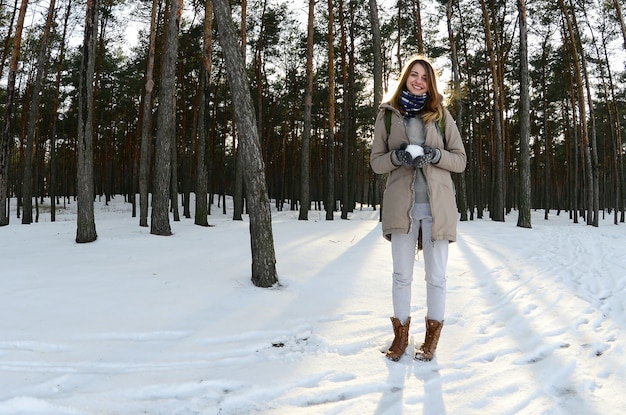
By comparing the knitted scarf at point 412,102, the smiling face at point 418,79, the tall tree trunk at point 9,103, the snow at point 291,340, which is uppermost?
the tall tree trunk at point 9,103

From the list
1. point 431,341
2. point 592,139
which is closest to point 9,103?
point 431,341

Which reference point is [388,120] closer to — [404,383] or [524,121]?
[404,383]

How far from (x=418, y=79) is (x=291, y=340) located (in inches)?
95.9

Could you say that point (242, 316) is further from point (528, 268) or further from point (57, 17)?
point (57, 17)

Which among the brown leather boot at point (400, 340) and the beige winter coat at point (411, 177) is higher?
the beige winter coat at point (411, 177)

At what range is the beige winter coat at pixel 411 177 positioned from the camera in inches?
111

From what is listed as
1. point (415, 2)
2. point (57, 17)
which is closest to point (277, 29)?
point (415, 2)

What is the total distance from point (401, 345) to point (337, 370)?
572 mm

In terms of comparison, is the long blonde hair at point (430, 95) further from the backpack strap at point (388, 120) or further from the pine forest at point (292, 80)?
the pine forest at point (292, 80)

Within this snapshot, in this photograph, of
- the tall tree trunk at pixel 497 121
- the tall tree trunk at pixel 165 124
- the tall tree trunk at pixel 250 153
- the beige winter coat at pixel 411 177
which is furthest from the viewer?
the tall tree trunk at pixel 497 121

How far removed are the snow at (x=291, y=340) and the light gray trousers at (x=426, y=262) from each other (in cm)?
40

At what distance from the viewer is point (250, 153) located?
4.82 metres

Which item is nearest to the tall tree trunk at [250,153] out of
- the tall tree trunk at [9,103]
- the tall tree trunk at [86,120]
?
the tall tree trunk at [86,120]

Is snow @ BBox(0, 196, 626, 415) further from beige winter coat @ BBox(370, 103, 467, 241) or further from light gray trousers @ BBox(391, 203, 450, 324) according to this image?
beige winter coat @ BBox(370, 103, 467, 241)
